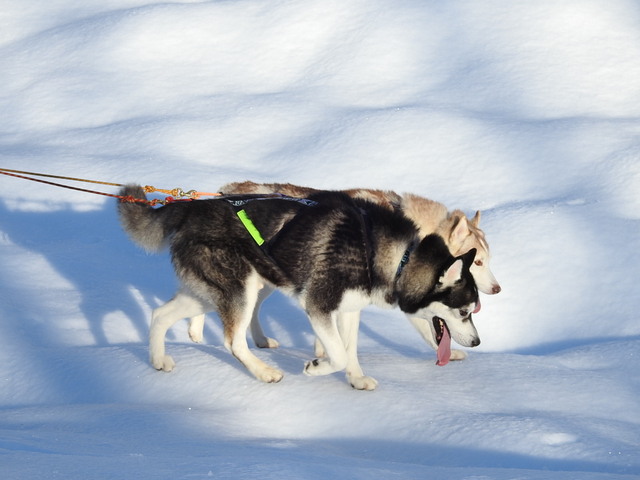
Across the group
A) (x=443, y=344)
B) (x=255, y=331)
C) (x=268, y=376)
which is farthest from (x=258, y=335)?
(x=443, y=344)

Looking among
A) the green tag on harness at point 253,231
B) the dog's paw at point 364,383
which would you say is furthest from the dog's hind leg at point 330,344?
the green tag on harness at point 253,231

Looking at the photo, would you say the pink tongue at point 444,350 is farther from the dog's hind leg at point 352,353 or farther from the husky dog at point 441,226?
the dog's hind leg at point 352,353

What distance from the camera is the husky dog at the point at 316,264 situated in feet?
14.5

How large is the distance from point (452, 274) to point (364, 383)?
692 millimetres

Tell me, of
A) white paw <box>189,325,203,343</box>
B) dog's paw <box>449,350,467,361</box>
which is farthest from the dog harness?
white paw <box>189,325,203,343</box>

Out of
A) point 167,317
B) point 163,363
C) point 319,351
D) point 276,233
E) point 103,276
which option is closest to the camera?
point 276,233

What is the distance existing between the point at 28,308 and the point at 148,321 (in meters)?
0.74

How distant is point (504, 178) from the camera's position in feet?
24.5

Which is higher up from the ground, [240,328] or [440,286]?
[440,286]

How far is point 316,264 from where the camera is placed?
442cm

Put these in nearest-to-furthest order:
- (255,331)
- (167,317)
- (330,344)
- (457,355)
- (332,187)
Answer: (330,344)
(167,317)
(457,355)
(255,331)
(332,187)

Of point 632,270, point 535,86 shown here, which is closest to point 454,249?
point 632,270

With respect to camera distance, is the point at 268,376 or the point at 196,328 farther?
the point at 196,328

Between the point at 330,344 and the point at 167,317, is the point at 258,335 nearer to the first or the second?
the point at 167,317
